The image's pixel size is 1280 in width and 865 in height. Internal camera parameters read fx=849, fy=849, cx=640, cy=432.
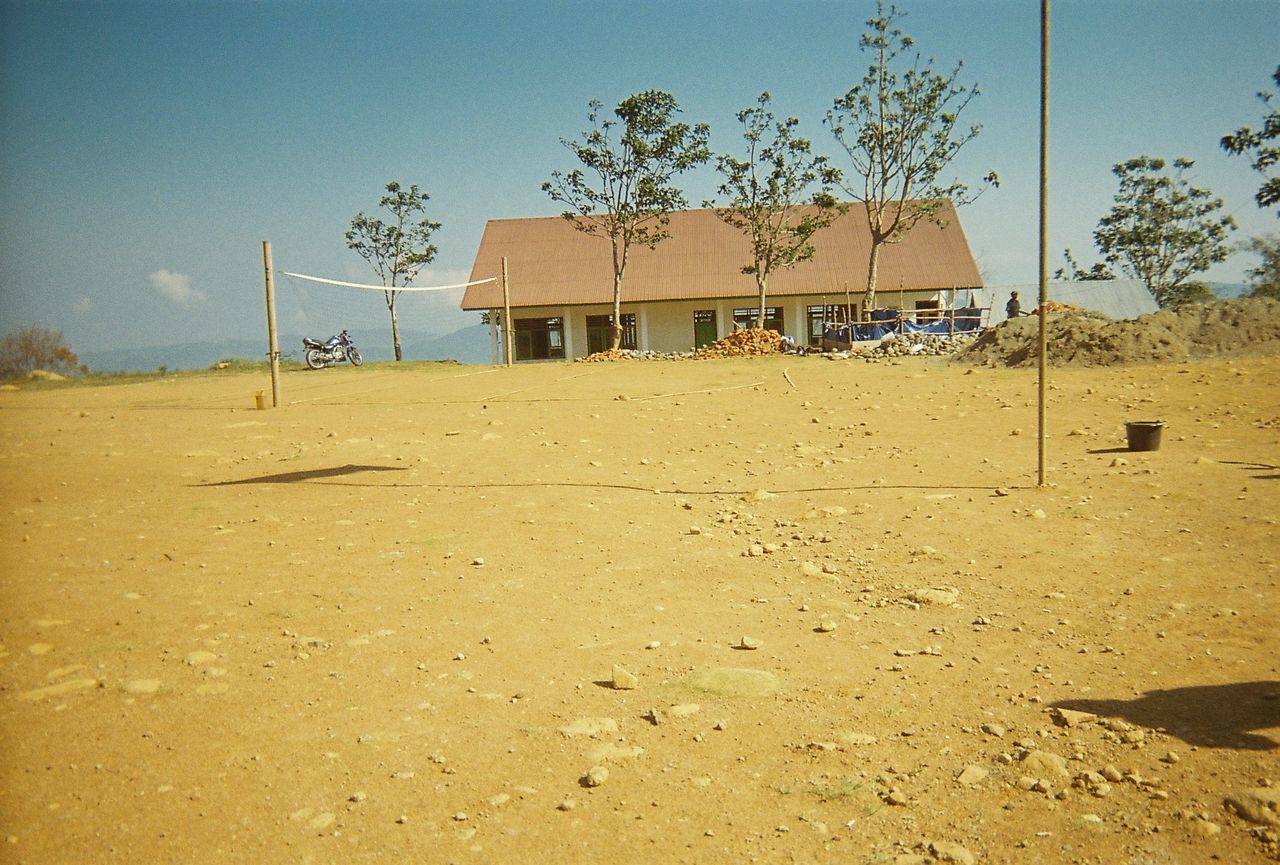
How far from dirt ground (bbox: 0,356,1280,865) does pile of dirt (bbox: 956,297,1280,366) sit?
8.99 metres

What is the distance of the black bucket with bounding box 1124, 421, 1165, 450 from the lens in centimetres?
836

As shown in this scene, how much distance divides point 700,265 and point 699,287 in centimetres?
168

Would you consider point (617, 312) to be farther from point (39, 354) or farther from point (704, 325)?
point (39, 354)

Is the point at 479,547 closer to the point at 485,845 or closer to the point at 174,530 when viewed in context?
Answer: the point at 174,530

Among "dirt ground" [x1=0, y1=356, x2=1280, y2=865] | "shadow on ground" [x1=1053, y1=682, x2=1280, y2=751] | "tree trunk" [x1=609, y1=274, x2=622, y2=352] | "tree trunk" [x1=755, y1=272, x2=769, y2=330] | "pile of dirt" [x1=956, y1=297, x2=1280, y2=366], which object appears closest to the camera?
"dirt ground" [x1=0, y1=356, x2=1280, y2=865]

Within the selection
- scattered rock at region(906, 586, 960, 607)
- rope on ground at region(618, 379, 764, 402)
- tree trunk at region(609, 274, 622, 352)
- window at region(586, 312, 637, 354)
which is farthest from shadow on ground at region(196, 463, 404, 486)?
window at region(586, 312, 637, 354)

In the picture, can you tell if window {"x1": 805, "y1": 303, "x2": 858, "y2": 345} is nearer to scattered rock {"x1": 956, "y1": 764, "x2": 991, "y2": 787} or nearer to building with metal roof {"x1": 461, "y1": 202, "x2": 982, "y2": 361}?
building with metal roof {"x1": 461, "y1": 202, "x2": 982, "y2": 361}

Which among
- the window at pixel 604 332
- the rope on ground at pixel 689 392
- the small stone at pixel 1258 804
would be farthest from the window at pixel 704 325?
the small stone at pixel 1258 804

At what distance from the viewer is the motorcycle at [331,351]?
95.3 ft

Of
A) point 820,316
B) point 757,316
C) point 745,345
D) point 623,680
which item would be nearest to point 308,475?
point 623,680

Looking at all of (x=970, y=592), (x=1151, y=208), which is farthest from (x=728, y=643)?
(x=1151, y=208)

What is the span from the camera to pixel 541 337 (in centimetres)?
3616

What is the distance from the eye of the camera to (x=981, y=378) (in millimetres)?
15680

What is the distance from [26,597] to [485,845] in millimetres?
3709
